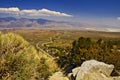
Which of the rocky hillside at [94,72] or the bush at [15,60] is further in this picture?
the rocky hillside at [94,72]

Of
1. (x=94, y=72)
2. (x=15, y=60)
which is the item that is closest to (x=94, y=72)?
(x=94, y=72)

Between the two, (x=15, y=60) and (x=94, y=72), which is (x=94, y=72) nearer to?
(x=94, y=72)

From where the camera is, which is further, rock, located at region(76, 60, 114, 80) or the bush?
rock, located at region(76, 60, 114, 80)

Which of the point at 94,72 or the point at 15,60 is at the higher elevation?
the point at 15,60

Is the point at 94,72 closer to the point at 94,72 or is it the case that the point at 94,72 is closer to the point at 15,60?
the point at 94,72

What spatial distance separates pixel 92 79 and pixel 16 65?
1122 centimetres

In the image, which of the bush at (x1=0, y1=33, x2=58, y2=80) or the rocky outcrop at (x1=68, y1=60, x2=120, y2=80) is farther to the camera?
the rocky outcrop at (x1=68, y1=60, x2=120, y2=80)

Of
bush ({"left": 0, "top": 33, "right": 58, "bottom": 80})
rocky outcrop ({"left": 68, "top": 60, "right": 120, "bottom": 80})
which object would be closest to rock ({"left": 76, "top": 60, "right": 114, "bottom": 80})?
rocky outcrop ({"left": 68, "top": 60, "right": 120, "bottom": 80})

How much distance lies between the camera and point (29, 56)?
15875 mm

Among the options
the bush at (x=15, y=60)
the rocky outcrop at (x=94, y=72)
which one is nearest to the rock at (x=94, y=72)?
the rocky outcrop at (x=94, y=72)

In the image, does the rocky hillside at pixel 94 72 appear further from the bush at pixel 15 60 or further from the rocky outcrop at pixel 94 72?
the bush at pixel 15 60

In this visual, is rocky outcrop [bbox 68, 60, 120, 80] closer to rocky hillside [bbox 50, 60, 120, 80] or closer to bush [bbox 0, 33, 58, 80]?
rocky hillside [bbox 50, 60, 120, 80]

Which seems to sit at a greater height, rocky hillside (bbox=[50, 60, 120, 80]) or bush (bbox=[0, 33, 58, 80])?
bush (bbox=[0, 33, 58, 80])

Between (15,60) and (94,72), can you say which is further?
(94,72)
